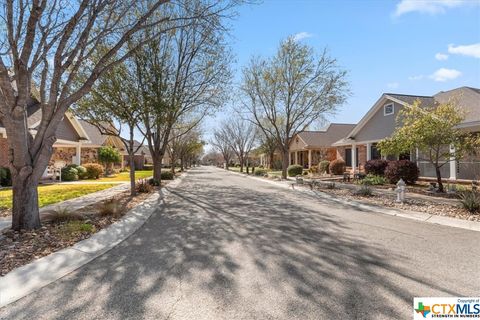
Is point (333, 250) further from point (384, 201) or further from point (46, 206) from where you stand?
point (46, 206)

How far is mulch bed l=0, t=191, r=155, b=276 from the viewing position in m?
5.01

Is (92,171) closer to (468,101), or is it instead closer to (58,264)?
(58,264)

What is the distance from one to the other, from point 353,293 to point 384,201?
345 inches

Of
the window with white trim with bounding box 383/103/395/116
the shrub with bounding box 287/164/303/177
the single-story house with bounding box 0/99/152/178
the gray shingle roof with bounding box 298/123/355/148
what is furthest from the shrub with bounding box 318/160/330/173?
the single-story house with bounding box 0/99/152/178

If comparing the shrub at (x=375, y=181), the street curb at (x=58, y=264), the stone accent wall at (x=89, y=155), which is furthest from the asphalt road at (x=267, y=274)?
the stone accent wall at (x=89, y=155)

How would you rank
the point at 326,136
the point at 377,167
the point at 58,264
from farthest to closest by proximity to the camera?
1. the point at 326,136
2. the point at 377,167
3. the point at 58,264

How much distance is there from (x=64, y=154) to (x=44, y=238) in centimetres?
2220

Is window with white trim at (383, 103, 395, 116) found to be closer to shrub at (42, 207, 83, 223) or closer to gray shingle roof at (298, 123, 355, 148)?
gray shingle roof at (298, 123, 355, 148)

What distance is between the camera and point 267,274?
14.3 feet

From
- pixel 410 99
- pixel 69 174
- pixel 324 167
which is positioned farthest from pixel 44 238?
pixel 324 167

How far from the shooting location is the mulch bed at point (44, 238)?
501 centimetres

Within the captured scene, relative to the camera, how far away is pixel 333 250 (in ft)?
18.0

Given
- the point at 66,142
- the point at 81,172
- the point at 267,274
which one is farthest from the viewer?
the point at 81,172

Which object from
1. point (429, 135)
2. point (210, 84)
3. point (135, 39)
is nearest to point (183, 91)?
point (210, 84)
